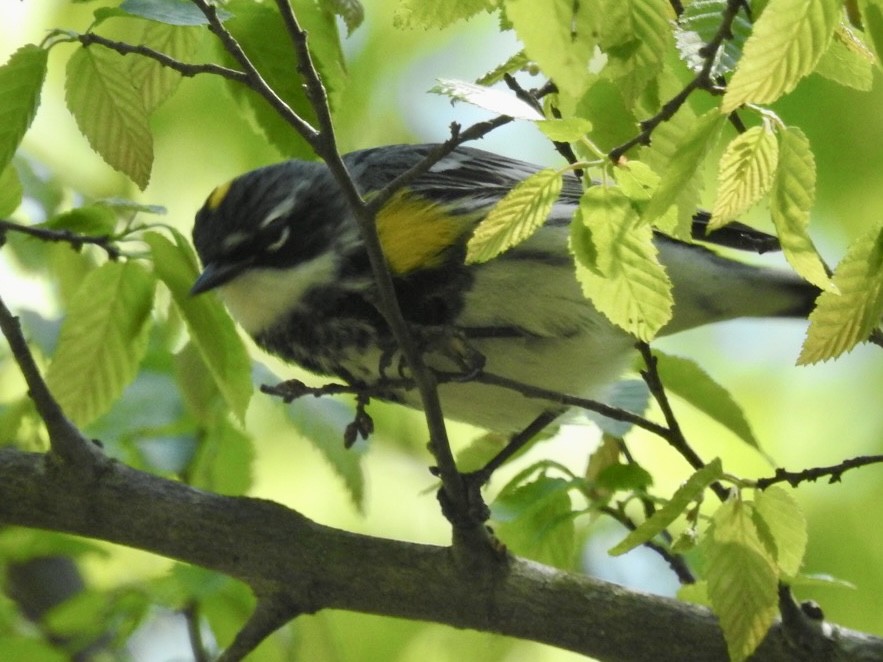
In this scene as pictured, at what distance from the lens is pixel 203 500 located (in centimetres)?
273

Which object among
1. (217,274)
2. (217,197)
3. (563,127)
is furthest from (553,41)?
(217,197)

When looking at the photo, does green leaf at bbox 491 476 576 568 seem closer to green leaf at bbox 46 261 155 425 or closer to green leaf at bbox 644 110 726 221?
green leaf at bbox 46 261 155 425

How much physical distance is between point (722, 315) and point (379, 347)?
4.12ft

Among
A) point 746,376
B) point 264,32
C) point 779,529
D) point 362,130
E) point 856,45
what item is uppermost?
point 264,32

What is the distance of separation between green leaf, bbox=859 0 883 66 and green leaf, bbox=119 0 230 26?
107cm

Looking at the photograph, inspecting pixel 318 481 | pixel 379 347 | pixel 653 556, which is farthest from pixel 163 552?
pixel 653 556

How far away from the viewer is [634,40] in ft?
6.16

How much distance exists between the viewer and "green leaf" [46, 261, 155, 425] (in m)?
2.73

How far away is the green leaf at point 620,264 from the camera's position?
182 cm

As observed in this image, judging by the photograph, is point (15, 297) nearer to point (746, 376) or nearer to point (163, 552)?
point (163, 552)

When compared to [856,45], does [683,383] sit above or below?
below

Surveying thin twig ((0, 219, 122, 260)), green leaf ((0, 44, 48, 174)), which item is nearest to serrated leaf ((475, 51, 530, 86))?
green leaf ((0, 44, 48, 174))

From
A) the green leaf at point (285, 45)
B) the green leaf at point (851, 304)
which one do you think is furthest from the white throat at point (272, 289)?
the green leaf at point (851, 304)

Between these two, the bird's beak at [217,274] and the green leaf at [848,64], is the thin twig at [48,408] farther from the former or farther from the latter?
the green leaf at [848,64]
